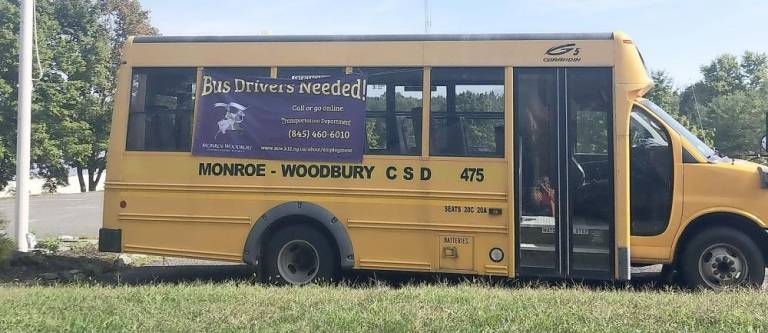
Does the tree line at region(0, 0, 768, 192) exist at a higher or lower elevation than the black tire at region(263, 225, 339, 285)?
higher

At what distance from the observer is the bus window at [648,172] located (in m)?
6.57

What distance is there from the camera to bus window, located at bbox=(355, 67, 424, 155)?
680cm

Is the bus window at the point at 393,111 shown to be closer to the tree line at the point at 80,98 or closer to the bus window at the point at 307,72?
the bus window at the point at 307,72

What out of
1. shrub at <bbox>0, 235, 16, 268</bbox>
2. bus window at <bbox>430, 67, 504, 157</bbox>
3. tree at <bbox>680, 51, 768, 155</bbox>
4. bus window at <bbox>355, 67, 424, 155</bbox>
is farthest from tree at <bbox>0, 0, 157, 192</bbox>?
tree at <bbox>680, 51, 768, 155</bbox>

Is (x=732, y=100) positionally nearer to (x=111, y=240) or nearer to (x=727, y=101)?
(x=727, y=101)

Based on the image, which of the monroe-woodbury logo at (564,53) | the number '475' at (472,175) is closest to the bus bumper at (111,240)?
the number '475' at (472,175)

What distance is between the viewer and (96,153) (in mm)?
39312

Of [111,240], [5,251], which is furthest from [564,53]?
[5,251]

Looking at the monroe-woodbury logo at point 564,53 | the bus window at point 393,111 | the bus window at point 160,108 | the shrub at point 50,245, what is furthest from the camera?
the shrub at point 50,245

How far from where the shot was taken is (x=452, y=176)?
672cm

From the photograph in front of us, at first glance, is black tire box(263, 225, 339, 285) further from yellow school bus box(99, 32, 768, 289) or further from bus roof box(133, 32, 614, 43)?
bus roof box(133, 32, 614, 43)

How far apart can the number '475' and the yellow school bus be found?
11mm

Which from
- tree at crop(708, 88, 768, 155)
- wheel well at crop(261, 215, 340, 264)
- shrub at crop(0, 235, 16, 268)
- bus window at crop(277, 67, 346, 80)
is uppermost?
tree at crop(708, 88, 768, 155)

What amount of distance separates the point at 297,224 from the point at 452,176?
1.83 m
